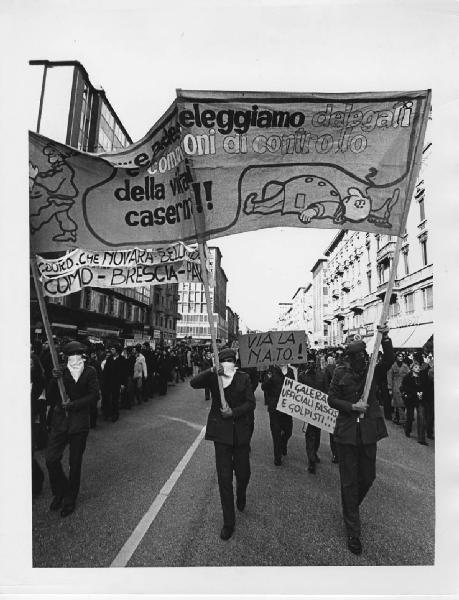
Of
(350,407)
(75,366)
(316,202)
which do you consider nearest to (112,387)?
(75,366)

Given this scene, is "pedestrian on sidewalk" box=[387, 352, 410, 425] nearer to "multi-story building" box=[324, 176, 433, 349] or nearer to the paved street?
"multi-story building" box=[324, 176, 433, 349]

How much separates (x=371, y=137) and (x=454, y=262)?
4.81 feet

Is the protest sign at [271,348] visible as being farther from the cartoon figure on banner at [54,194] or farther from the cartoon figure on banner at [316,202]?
the cartoon figure on banner at [54,194]

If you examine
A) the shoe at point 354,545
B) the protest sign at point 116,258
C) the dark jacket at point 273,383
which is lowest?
the shoe at point 354,545

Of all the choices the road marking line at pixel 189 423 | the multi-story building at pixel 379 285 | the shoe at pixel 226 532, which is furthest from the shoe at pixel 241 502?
the multi-story building at pixel 379 285

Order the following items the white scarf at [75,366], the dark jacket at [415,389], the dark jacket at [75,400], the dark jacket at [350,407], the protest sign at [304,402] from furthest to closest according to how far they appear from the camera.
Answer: the dark jacket at [415,389] < the protest sign at [304,402] < the white scarf at [75,366] < the dark jacket at [75,400] < the dark jacket at [350,407]

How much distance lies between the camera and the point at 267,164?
3.42 meters

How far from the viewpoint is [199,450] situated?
627cm

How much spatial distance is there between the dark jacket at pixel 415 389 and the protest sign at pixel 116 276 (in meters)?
6.14

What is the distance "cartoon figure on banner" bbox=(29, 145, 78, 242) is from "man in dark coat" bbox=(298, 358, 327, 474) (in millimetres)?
4229

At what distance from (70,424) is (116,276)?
1.73m

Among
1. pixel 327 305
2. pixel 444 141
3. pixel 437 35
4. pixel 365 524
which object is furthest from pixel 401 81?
pixel 327 305

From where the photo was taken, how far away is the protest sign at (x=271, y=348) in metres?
5.36

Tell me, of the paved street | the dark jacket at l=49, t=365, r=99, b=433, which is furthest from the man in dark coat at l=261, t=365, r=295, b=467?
the dark jacket at l=49, t=365, r=99, b=433
